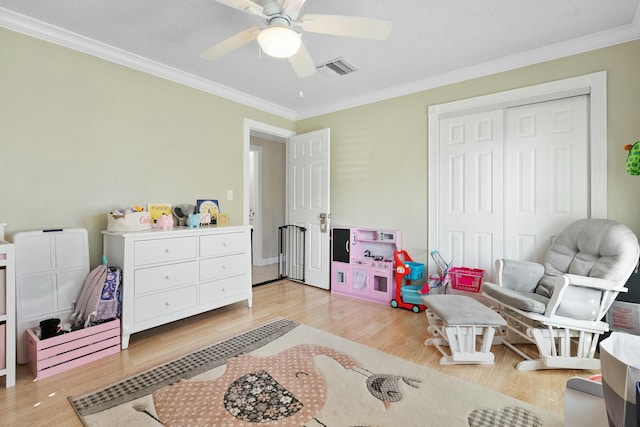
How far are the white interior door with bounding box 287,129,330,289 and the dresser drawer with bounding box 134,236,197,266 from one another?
1.74 metres

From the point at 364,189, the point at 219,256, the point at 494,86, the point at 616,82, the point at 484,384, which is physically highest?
the point at 494,86

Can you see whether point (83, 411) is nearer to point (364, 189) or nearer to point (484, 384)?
point (484, 384)

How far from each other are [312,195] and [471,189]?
1.97 meters

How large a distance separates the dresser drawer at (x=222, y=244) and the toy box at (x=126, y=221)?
521mm

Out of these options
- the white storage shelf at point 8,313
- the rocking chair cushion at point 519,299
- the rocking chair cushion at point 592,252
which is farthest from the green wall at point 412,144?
the white storage shelf at point 8,313

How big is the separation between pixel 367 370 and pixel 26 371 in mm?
2290

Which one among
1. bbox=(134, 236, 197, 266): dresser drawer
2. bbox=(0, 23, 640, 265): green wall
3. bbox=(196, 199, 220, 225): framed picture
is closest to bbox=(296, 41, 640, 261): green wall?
bbox=(0, 23, 640, 265): green wall

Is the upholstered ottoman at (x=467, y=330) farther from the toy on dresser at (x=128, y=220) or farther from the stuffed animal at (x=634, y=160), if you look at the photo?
the toy on dresser at (x=128, y=220)

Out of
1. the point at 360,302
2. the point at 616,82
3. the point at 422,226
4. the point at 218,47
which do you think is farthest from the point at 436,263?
the point at 218,47

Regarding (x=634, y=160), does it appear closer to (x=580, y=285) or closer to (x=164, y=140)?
(x=580, y=285)

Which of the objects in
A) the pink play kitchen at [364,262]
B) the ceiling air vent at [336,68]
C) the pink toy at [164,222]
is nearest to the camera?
the pink toy at [164,222]

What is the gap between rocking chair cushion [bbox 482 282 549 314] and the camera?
6.59 ft

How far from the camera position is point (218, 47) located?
2.04 m

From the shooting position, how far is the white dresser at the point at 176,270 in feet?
7.71
